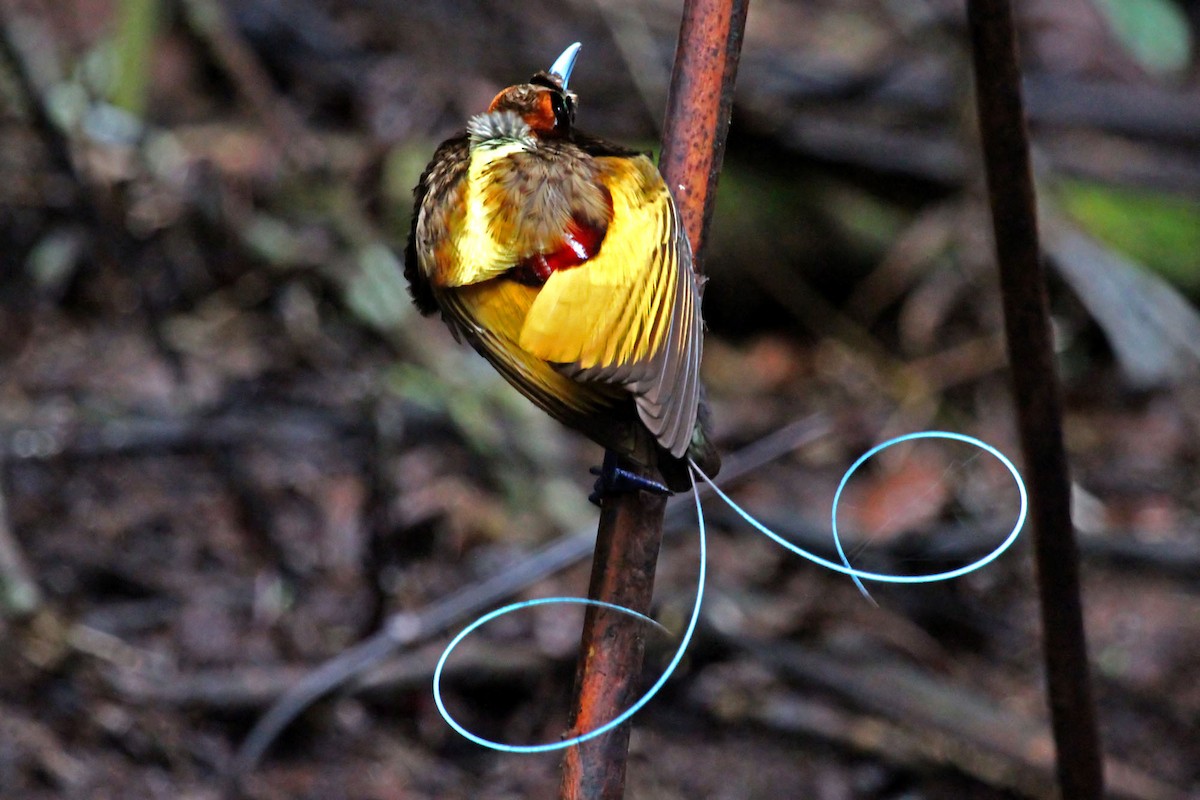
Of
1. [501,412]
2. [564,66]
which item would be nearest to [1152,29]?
[564,66]

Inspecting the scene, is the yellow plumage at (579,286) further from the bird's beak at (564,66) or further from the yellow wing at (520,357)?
the bird's beak at (564,66)

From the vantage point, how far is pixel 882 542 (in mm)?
3617

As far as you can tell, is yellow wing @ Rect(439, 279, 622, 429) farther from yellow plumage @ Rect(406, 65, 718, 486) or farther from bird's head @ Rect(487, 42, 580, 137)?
bird's head @ Rect(487, 42, 580, 137)

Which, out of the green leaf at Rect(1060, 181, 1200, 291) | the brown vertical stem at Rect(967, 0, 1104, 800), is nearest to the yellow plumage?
the brown vertical stem at Rect(967, 0, 1104, 800)

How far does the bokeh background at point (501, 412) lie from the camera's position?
130 inches

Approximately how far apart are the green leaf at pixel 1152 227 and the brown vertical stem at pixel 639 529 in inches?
155

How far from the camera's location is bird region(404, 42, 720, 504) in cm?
177

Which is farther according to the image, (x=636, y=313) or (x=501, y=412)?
(x=501, y=412)

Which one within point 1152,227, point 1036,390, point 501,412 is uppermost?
point 1036,390

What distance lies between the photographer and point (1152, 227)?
5.33 meters

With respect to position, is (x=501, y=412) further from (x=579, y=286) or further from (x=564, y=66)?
(x=579, y=286)

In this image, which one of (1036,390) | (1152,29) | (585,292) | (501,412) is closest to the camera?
(585,292)

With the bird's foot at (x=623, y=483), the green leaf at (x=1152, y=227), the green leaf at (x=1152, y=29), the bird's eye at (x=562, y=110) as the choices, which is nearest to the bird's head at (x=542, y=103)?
the bird's eye at (x=562, y=110)

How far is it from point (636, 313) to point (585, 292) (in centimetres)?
10
